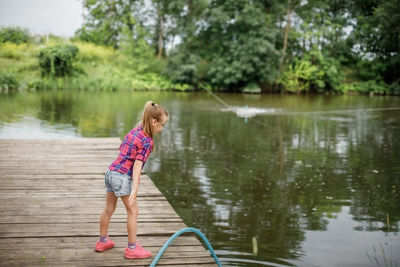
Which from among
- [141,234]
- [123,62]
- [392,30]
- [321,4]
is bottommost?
[141,234]

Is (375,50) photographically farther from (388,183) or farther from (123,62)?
(388,183)

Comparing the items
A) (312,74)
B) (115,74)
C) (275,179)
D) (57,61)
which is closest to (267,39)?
(312,74)

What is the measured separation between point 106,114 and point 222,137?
572 cm

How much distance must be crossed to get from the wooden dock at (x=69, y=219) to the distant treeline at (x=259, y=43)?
24.2 m

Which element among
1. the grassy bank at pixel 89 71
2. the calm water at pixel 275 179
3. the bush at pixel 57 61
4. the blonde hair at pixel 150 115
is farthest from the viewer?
the bush at pixel 57 61

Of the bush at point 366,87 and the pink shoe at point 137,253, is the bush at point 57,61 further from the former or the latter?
the pink shoe at point 137,253

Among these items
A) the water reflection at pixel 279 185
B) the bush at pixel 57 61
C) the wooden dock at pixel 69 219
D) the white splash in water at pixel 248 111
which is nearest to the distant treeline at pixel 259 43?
Result: the bush at pixel 57 61

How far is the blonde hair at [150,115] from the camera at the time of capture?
294cm

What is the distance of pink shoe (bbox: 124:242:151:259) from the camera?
9.79 feet

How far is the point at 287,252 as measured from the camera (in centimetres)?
440

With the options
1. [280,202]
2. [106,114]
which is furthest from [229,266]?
[106,114]

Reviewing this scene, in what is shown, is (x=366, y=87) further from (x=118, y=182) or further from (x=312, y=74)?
(x=118, y=182)

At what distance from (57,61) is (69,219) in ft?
84.6

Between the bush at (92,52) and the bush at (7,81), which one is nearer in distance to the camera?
the bush at (7,81)
